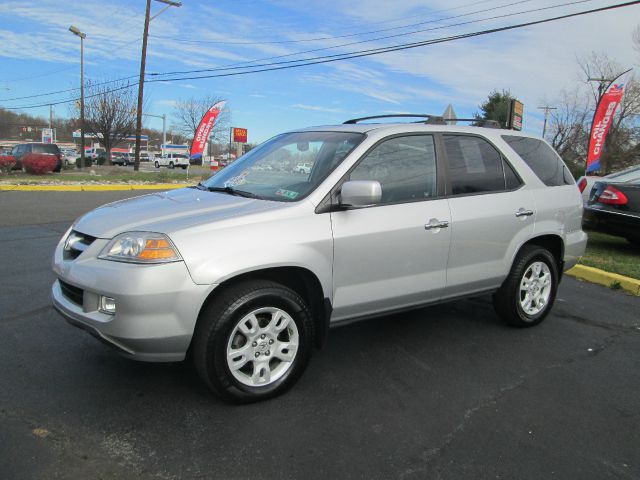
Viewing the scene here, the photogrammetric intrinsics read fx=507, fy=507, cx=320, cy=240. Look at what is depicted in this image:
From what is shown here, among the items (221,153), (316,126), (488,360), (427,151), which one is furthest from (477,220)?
(221,153)

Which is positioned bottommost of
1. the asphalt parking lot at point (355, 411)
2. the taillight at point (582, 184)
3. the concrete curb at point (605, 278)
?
the asphalt parking lot at point (355, 411)

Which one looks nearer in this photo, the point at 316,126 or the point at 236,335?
the point at 236,335

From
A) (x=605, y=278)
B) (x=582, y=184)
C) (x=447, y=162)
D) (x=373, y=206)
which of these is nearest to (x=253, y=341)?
(x=373, y=206)

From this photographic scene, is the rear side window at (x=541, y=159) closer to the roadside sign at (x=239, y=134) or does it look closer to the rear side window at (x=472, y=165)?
the rear side window at (x=472, y=165)

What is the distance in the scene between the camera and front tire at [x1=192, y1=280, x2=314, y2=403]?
2.89m

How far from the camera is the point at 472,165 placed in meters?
4.16

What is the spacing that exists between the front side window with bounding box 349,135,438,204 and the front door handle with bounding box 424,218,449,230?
0.19m

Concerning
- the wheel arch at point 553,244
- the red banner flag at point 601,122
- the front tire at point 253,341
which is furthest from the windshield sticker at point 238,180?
the red banner flag at point 601,122

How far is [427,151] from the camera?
3936 millimetres

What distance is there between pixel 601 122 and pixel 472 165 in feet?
55.6

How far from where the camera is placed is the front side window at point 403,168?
3592 millimetres

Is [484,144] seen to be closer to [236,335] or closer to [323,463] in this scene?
[236,335]

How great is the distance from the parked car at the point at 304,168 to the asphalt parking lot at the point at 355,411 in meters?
1.40

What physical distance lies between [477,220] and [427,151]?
676 millimetres
